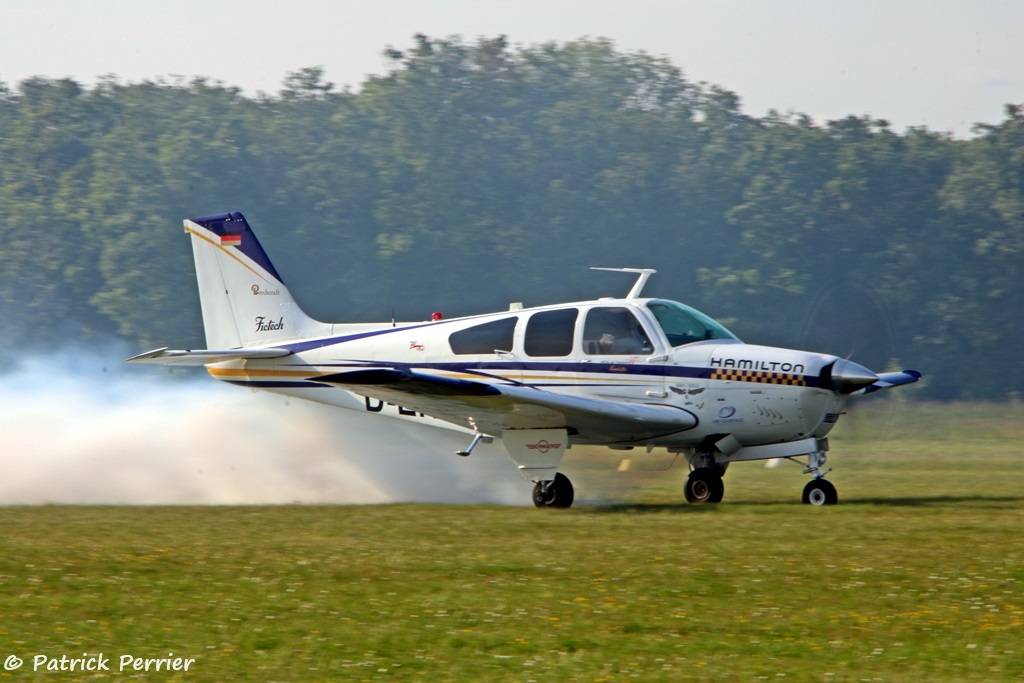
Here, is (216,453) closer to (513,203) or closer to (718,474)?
(718,474)

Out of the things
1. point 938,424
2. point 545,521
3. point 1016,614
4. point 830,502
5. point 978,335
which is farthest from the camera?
point 978,335

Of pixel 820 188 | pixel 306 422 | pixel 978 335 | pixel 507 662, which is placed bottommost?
pixel 507 662

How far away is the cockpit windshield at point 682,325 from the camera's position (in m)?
14.6

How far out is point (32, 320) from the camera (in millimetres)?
51688

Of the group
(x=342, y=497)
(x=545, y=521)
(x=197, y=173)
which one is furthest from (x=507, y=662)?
(x=197, y=173)

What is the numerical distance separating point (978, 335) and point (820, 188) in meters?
10.2

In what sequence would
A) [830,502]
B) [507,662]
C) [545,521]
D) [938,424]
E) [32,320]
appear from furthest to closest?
[32,320]
[938,424]
[830,502]
[545,521]
[507,662]

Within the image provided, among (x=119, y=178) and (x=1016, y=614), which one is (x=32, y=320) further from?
(x=1016, y=614)

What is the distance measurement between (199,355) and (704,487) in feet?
20.1

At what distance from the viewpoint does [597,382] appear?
1471 centimetres

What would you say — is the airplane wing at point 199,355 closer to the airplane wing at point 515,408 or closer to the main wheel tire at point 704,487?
the airplane wing at point 515,408

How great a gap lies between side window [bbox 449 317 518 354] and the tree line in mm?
27105

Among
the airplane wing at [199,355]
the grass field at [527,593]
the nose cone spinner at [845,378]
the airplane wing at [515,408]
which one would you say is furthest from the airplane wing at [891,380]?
the airplane wing at [199,355]

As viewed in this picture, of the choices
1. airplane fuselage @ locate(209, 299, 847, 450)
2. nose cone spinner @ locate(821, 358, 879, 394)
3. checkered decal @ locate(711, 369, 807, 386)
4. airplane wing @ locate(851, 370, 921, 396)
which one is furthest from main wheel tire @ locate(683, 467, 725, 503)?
airplane wing @ locate(851, 370, 921, 396)
